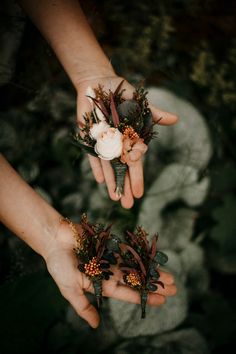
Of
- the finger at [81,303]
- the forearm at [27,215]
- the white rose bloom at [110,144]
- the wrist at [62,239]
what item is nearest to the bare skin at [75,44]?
the white rose bloom at [110,144]

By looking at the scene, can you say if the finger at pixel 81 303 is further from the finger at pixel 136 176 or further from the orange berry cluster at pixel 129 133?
the orange berry cluster at pixel 129 133

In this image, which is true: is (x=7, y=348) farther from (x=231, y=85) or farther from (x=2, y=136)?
(x=231, y=85)

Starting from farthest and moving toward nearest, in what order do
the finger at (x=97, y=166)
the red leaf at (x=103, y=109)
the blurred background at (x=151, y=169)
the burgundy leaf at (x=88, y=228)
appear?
the blurred background at (x=151, y=169) → the finger at (x=97, y=166) → the red leaf at (x=103, y=109) → the burgundy leaf at (x=88, y=228)

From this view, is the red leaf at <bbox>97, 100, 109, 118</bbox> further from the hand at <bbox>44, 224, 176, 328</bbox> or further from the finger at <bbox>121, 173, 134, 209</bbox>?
the hand at <bbox>44, 224, 176, 328</bbox>

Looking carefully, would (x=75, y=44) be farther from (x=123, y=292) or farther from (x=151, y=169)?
(x=123, y=292)

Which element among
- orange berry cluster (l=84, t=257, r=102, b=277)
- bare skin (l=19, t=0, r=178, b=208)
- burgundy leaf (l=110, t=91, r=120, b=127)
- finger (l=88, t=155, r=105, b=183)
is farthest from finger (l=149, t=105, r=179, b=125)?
orange berry cluster (l=84, t=257, r=102, b=277)

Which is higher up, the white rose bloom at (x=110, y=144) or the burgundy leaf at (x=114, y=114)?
the burgundy leaf at (x=114, y=114)
